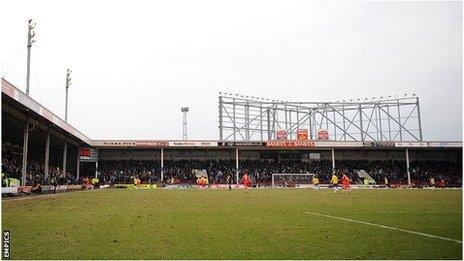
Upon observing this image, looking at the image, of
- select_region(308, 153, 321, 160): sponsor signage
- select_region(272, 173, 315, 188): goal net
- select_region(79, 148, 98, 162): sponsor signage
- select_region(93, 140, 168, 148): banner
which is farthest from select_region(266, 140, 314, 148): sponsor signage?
select_region(79, 148, 98, 162): sponsor signage

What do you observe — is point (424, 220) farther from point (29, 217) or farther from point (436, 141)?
point (436, 141)

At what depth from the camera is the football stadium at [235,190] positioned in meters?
7.22

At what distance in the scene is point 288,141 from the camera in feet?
171

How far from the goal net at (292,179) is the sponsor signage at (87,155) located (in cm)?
2123

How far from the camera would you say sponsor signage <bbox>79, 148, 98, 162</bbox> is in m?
47.5

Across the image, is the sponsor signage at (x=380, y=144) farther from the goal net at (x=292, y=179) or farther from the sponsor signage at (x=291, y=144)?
the goal net at (x=292, y=179)

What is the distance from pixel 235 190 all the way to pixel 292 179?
15.9m

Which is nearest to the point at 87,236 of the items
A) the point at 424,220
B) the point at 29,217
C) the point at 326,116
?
the point at 29,217

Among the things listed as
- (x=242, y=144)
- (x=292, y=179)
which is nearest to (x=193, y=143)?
(x=242, y=144)

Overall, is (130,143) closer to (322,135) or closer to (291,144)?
(291,144)

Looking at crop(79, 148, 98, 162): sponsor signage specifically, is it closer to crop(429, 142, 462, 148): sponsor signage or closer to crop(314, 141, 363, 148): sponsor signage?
crop(314, 141, 363, 148): sponsor signage

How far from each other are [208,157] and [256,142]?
718 centimetres

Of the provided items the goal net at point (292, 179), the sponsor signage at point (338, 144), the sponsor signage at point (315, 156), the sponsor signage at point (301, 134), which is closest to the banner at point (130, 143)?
the goal net at point (292, 179)

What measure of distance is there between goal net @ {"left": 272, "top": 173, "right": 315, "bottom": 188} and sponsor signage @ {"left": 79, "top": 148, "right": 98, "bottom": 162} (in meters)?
21.2
